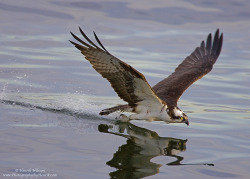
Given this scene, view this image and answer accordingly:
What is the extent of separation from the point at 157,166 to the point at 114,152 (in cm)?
65

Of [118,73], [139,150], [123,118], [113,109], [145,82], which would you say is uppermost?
[118,73]

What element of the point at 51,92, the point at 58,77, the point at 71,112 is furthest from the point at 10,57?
the point at 71,112

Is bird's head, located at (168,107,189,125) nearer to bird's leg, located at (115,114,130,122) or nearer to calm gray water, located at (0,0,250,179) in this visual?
calm gray water, located at (0,0,250,179)

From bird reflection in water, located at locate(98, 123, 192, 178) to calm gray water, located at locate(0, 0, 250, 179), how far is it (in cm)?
1

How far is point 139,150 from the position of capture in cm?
752

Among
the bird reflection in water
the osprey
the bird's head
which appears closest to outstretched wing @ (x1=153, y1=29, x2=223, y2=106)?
the osprey

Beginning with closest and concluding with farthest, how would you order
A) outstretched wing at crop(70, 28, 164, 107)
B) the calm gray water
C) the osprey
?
the calm gray water → outstretched wing at crop(70, 28, 164, 107) → the osprey

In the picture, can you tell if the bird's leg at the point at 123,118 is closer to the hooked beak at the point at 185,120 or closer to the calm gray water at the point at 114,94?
the calm gray water at the point at 114,94

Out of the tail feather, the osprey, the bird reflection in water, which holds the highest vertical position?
the osprey

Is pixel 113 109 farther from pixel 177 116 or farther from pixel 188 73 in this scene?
pixel 188 73

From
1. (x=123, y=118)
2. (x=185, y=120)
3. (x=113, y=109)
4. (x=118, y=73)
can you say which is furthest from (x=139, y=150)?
(x=123, y=118)

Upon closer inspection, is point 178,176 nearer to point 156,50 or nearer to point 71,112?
point 71,112

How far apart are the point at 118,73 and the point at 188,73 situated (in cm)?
274

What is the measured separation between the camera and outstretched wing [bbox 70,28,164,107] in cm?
751
